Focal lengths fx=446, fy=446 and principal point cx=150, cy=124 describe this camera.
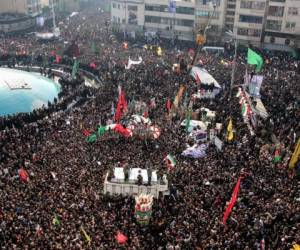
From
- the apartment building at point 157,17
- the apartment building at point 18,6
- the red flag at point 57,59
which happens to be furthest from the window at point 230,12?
the apartment building at point 18,6

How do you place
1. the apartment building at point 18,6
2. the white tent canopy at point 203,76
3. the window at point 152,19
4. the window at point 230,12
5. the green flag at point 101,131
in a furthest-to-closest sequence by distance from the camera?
1. the apartment building at point 18,6
2. the window at point 152,19
3. the window at point 230,12
4. the white tent canopy at point 203,76
5. the green flag at point 101,131

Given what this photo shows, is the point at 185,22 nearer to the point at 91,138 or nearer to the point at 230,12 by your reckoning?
the point at 230,12

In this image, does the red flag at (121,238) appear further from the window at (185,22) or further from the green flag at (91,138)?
the window at (185,22)

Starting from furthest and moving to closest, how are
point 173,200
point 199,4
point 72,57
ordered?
point 199,4
point 72,57
point 173,200

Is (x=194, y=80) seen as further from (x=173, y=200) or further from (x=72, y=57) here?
(x=173, y=200)

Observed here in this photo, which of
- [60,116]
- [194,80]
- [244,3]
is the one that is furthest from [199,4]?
[60,116]

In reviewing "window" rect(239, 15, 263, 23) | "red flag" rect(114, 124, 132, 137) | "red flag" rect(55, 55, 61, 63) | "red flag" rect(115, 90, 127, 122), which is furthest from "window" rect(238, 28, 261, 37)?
"red flag" rect(114, 124, 132, 137)

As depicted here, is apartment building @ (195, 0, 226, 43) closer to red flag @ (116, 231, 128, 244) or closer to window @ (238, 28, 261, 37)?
window @ (238, 28, 261, 37)
